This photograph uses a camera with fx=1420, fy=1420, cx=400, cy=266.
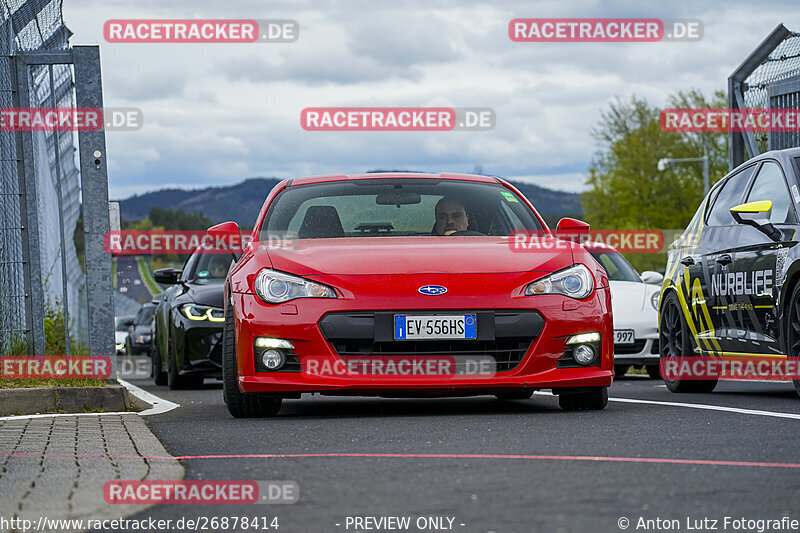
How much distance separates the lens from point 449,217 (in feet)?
29.6

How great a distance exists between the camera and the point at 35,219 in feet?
36.2

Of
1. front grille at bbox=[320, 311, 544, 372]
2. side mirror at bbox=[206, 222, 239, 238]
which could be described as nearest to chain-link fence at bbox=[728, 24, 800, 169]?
side mirror at bbox=[206, 222, 239, 238]

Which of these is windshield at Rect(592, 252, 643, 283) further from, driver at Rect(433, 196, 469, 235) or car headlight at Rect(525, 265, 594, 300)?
car headlight at Rect(525, 265, 594, 300)

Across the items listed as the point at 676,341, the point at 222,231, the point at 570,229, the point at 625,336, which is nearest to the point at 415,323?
the point at 570,229

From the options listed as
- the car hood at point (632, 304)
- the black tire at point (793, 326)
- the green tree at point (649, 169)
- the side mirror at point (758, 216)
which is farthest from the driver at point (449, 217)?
the green tree at point (649, 169)

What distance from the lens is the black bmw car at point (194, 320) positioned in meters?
13.4

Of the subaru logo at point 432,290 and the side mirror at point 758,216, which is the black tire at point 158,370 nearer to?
the side mirror at point 758,216

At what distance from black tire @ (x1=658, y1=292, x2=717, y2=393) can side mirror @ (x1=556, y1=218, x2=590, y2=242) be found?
7.04 ft

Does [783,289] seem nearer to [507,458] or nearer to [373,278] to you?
[373,278]

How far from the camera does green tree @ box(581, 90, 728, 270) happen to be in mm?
68381

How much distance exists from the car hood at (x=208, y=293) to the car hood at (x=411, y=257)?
523cm

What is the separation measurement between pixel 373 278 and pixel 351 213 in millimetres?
1356

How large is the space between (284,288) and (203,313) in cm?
581

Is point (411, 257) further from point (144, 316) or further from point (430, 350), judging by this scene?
point (144, 316)
